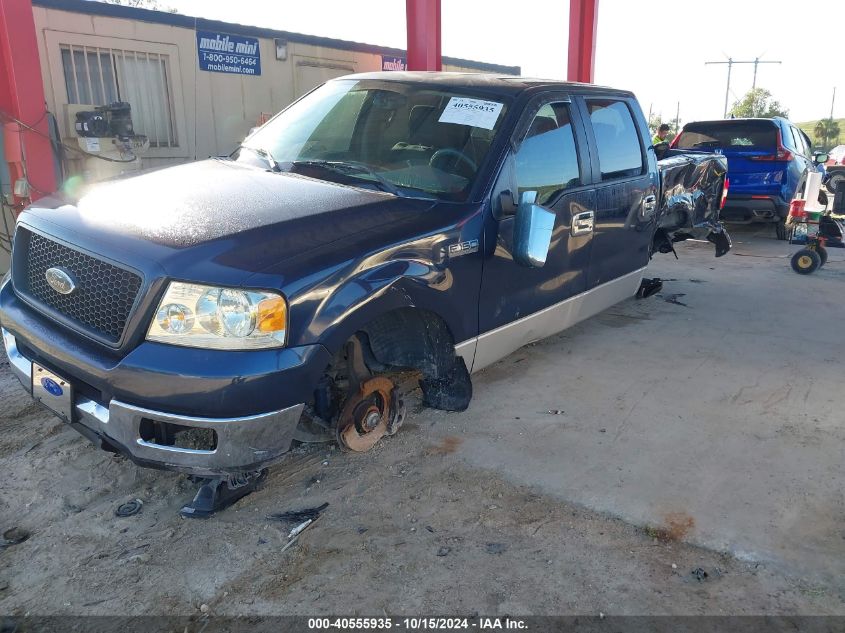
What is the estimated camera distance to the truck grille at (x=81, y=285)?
96.9 inches

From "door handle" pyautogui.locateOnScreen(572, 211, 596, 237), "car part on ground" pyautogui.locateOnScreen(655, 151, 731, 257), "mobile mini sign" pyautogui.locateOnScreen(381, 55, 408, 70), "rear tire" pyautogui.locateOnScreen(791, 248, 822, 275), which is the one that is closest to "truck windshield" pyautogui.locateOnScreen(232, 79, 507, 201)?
"door handle" pyautogui.locateOnScreen(572, 211, 596, 237)

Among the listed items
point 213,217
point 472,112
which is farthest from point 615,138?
point 213,217

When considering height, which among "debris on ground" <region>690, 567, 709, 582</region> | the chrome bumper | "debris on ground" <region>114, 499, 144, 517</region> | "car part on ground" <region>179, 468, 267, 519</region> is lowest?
"debris on ground" <region>690, 567, 709, 582</region>

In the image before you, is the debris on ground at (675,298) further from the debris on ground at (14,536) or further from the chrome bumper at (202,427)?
the debris on ground at (14,536)

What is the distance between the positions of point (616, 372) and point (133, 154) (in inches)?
234

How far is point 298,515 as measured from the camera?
2799 mm

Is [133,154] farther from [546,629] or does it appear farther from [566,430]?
→ [546,629]

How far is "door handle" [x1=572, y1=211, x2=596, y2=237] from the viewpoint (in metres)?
4.06

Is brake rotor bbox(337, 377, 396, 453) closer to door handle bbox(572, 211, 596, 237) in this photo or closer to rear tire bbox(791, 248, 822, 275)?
door handle bbox(572, 211, 596, 237)

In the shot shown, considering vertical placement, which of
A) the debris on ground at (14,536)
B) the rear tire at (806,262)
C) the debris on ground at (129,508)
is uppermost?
the debris on ground at (129,508)

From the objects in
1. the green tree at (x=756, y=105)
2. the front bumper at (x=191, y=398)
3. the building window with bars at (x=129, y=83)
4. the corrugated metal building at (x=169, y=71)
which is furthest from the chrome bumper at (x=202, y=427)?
the green tree at (x=756, y=105)

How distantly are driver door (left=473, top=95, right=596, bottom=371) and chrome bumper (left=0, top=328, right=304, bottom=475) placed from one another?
4.42ft

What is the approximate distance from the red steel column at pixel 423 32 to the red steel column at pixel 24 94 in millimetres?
4042

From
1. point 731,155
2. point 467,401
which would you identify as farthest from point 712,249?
point 467,401
